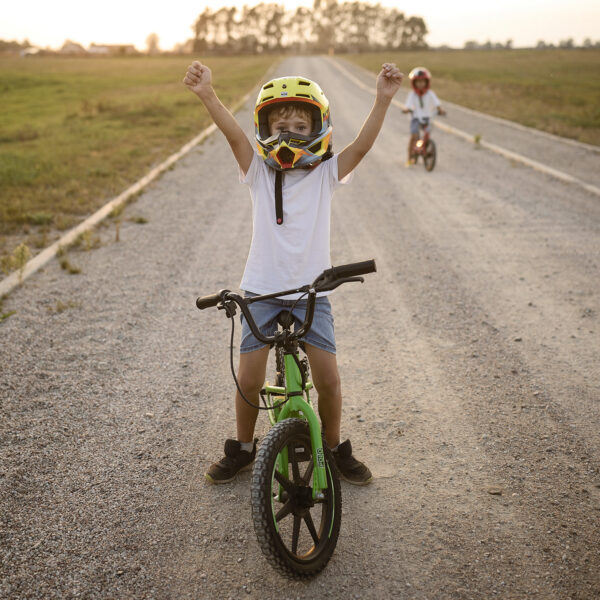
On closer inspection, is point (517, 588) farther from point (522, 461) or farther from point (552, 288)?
point (552, 288)

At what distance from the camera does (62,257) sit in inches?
254

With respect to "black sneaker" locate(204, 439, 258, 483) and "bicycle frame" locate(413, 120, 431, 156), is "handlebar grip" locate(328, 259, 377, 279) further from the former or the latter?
"bicycle frame" locate(413, 120, 431, 156)

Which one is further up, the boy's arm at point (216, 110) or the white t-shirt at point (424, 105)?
the boy's arm at point (216, 110)

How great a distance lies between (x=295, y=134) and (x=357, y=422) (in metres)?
1.88

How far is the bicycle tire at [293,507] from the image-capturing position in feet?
7.49

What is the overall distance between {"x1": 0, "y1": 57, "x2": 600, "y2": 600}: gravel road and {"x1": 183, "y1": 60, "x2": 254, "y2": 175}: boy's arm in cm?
172

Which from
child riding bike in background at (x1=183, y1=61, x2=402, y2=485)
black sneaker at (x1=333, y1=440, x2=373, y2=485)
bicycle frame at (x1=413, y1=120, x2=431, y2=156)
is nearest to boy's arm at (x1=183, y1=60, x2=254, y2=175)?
child riding bike in background at (x1=183, y1=61, x2=402, y2=485)

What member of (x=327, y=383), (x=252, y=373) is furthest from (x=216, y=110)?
(x=327, y=383)

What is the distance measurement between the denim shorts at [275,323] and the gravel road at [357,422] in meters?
0.88

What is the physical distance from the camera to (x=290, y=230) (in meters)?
2.75

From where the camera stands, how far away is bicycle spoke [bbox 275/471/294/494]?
247cm

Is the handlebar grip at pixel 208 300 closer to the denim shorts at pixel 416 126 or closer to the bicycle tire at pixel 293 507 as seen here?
the bicycle tire at pixel 293 507

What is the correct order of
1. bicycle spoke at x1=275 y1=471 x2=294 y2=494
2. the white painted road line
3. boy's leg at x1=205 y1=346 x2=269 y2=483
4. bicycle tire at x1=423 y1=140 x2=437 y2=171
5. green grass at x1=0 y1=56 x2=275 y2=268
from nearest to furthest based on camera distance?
bicycle spoke at x1=275 y1=471 x2=294 y2=494
boy's leg at x1=205 y1=346 x2=269 y2=483
green grass at x1=0 y1=56 x2=275 y2=268
the white painted road line
bicycle tire at x1=423 y1=140 x2=437 y2=171

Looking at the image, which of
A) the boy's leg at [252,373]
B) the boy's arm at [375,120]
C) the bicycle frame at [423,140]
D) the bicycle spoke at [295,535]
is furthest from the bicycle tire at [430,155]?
the bicycle spoke at [295,535]
